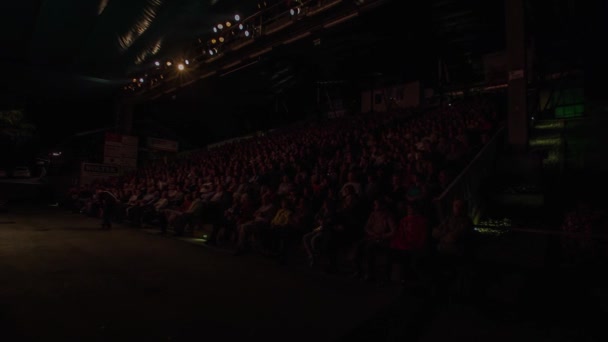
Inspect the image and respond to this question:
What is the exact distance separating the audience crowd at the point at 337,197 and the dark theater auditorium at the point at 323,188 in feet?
0.16

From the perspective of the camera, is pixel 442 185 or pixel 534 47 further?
pixel 534 47

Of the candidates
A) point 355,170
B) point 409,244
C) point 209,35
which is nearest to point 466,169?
point 409,244

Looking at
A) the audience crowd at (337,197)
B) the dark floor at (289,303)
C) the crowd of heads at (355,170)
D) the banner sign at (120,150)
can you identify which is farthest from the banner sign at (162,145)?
Result: the dark floor at (289,303)

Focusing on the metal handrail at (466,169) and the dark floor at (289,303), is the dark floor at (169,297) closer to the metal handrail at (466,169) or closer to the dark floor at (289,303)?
the dark floor at (289,303)

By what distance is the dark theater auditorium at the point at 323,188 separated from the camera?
3811 mm

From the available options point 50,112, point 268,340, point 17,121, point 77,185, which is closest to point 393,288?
point 268,340

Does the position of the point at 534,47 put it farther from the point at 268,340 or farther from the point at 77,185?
the point at 77,185

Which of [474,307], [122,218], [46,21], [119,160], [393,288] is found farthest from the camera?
[119,160]

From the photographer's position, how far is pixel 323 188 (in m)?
7.74

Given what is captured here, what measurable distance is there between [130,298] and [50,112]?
2446 cm

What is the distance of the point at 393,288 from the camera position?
4727mm

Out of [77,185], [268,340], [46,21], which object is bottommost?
[268,340]

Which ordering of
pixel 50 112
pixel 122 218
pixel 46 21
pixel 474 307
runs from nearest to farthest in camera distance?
pixel 474 307 < pixel 46 21 < pixel 122 218 < pixel 50 112

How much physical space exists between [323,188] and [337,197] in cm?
58
